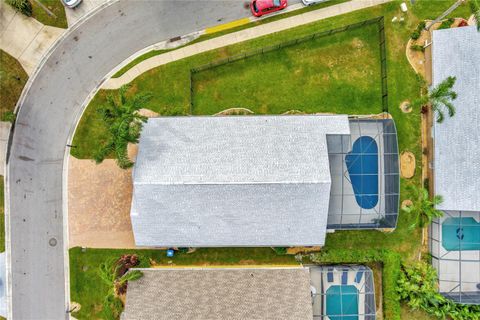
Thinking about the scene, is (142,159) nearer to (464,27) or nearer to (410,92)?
(410,92)

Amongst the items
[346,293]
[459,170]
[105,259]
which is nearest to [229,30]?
[459,170]

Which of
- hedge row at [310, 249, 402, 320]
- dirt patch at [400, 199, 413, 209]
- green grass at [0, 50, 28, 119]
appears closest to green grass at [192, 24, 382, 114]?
dirt patch at [400, 199, 413, 209]

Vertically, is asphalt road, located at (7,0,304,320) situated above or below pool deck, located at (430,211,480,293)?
above

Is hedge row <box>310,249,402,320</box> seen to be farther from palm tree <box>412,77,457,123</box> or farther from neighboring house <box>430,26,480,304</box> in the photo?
palm tree <box>412,77,457,123</box>

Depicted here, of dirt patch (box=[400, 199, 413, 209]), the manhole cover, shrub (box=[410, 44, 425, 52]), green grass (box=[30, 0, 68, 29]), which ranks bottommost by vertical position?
the manhole cover

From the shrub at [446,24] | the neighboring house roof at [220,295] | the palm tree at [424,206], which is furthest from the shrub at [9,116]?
the shrub at [446,24]

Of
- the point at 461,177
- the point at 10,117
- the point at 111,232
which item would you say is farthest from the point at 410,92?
the point at 10,117
